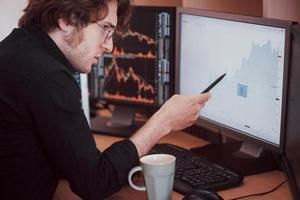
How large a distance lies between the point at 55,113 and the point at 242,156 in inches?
25.4

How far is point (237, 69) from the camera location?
5.25 ft

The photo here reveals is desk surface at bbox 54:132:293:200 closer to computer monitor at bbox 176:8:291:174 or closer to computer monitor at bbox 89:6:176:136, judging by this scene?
computer monitor at bbox 176:8:291:174

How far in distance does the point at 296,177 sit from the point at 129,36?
87cm

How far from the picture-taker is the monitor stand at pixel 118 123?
6.64 feet

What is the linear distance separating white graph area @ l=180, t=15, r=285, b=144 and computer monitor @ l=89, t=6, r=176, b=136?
0.31 feet

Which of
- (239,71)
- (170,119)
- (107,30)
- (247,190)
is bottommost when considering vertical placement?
(247,190)

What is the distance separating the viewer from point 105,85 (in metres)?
2.10

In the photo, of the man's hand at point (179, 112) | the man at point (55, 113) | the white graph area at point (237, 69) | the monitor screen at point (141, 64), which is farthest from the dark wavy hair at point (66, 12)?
the monitor screen at point (141, 64)

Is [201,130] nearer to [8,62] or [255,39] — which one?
[255,39]

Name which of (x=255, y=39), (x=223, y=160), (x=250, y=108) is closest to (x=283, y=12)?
(x=255, y=39)

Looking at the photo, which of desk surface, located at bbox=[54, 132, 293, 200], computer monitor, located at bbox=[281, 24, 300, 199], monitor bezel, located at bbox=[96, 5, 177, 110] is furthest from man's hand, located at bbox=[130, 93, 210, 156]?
monitor bezel, located at bbox=[96, 5, 177, 110]

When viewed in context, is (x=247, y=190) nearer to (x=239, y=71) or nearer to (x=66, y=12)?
(x=239, y=71)

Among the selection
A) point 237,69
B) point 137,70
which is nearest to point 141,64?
point 137,70

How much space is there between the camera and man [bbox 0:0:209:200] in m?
1.29
